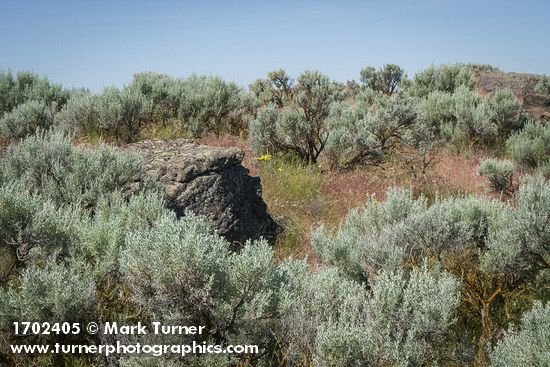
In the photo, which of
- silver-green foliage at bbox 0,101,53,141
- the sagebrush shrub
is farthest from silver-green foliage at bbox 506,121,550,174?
silver-green foliage at bbox 0,101,53,141

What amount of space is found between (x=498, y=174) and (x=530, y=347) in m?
6.53

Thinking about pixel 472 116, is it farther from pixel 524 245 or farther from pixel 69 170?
pixel 69 170

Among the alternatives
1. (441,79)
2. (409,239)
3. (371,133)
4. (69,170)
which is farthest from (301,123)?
(441,79)

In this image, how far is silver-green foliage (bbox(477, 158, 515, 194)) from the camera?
838cm

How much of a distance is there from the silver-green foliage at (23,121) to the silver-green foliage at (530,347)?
8651 millimetres

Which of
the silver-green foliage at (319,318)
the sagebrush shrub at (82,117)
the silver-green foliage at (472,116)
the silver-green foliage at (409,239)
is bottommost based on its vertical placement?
the silver-green foliage at (319,318)

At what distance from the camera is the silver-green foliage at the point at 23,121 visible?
883 centimetres

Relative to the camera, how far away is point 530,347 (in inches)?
99.6

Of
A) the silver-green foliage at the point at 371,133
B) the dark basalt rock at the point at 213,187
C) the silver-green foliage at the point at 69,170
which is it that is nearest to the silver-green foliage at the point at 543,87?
the silver-green foliage at the point at 371,133

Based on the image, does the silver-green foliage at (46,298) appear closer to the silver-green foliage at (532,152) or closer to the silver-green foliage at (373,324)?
the silver-green foliage at (373,324)

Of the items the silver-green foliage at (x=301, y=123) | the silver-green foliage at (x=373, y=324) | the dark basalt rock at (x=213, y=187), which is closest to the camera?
the silver-green foliage at (x=373, y=324)

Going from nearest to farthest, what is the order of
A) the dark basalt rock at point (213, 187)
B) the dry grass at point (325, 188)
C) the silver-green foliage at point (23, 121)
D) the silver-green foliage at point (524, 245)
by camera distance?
the silver-green foliage at point (524, 245) → the dark basalt rock at point (213, 187) → the dry grass at point (325, 188) → the silver-green foliage at point (23, 121)

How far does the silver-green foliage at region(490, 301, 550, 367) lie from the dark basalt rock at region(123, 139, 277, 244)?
3.49 m

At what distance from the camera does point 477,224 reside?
464 centimetres
